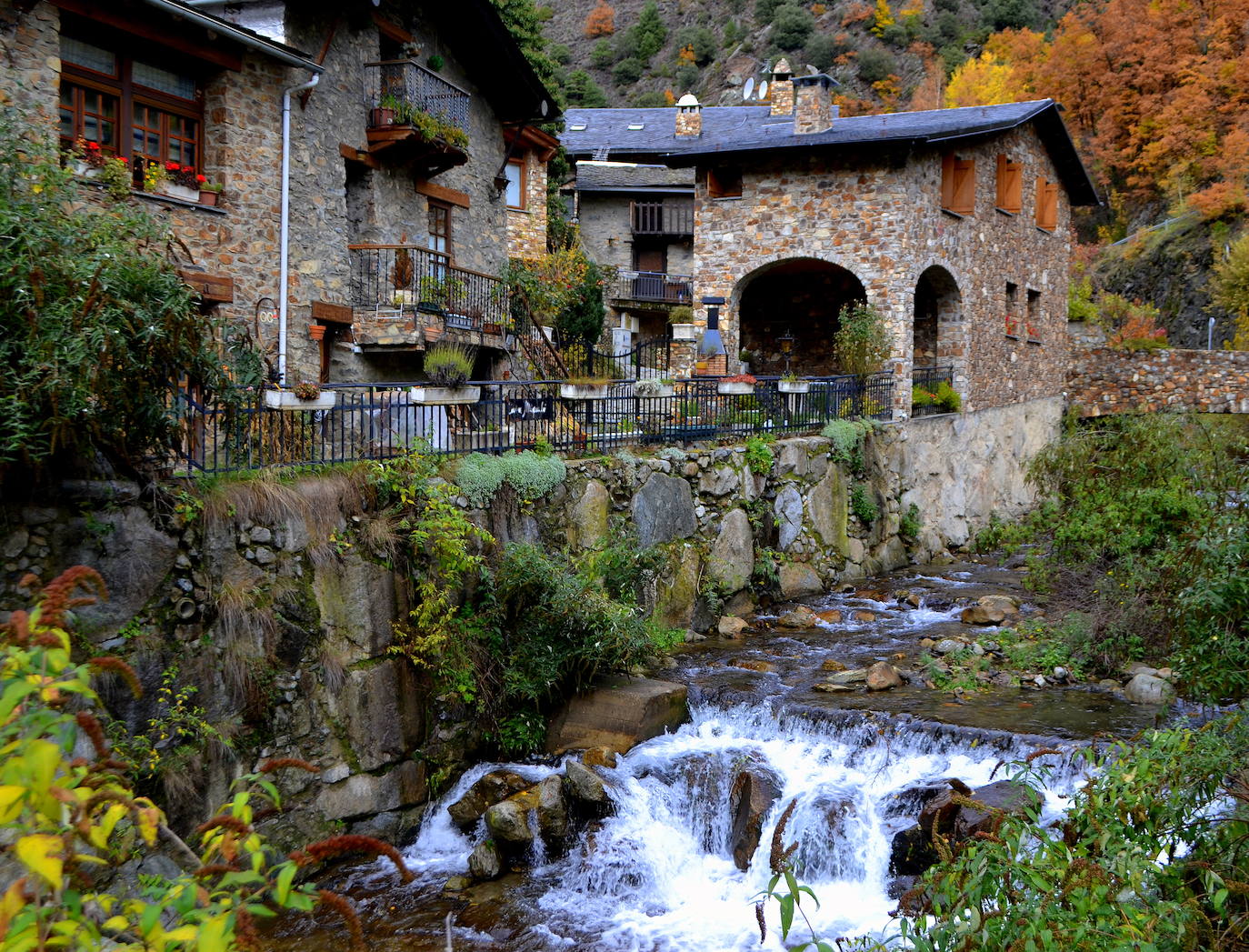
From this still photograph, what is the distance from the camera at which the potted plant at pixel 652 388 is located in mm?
14180

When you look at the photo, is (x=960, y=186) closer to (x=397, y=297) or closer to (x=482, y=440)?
(x=397, y=297)

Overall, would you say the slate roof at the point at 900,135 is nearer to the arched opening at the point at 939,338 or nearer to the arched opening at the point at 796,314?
the arched opening at the point at 939,338

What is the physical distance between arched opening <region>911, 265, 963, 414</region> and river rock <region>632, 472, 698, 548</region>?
25.9 feet

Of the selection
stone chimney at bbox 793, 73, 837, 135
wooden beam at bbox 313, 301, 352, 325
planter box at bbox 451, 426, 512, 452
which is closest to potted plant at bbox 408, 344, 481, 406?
planter box at bbox 451, 426, 512, 452

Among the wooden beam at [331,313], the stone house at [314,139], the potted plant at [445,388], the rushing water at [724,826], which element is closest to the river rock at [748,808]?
the rushing water at [724,826]

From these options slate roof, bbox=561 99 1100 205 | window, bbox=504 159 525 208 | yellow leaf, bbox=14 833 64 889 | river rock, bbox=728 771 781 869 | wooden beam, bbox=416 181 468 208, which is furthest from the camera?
window, bbox=504 159 525 208

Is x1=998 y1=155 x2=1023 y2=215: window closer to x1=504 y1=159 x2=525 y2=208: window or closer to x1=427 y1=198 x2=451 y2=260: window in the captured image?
x1=504 y1=159 x2=525 y2=208: window

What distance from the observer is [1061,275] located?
83.8 ft

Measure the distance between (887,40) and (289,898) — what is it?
63962mm

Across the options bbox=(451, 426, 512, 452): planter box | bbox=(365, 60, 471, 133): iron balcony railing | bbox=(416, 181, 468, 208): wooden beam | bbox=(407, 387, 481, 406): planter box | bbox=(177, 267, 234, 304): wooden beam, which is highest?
bbox=(365, 60, 471, 133): iron balcony railing

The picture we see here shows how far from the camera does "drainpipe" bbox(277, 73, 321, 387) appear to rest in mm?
14102

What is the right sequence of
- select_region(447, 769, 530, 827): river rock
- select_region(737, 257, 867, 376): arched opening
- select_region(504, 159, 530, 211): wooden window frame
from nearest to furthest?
select_region(447, 769, 530, 827): river rock → select_region(737, 257, 867, 376): arched opening → select_region(504, 159, 530, 211): wooden window frame

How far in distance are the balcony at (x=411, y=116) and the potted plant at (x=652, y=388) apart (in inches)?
221

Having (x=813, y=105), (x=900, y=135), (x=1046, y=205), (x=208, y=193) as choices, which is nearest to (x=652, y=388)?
(x=208, y=193)
